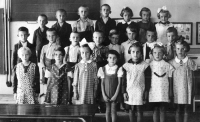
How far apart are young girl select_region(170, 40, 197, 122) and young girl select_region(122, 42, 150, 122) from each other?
1.27 feet

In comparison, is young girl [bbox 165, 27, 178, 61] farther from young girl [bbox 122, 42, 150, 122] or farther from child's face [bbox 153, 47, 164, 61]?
young girl [bbox 122, 42, 150, 122]

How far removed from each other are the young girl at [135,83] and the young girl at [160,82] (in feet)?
0.34

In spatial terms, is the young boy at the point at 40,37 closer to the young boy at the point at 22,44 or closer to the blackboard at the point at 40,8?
the young boy at the point at 22,44

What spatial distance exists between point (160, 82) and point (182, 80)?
30 cm

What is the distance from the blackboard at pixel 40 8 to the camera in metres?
6.41

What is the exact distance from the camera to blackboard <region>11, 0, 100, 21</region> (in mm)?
6410

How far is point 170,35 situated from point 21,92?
2.20 metres

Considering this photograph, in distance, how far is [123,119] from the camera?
15.5 feet

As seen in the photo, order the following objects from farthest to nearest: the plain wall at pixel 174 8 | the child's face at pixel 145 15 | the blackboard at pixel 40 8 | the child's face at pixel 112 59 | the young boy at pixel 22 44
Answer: the blackboard at pixel 40 8
the plain wall at pixel 174 8
the child's face at pixel 145 15
the young boy at pixel 22 44
the child's face at pixel 112 59

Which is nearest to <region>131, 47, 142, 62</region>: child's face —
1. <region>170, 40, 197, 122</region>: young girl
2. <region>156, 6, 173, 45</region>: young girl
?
<region>170, 40, 197, 122</region>: young girl

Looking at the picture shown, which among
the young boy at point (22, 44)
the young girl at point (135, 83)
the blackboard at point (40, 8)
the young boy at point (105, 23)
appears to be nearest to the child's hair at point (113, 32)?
the young boy at point (105, 23)

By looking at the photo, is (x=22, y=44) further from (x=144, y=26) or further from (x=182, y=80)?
(x=182, y=80)

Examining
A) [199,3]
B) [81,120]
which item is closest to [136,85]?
[81,120]

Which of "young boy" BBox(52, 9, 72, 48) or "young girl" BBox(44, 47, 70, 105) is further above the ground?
"young boy" BBox(52, 9, 72, 48)
